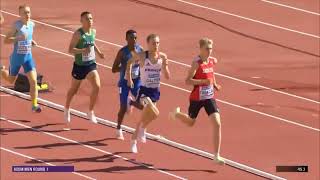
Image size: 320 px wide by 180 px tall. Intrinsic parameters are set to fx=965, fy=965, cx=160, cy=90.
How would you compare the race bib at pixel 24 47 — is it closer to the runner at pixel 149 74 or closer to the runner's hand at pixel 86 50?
the runner's hand at pixel 86 50

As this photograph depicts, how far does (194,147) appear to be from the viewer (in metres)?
19.8

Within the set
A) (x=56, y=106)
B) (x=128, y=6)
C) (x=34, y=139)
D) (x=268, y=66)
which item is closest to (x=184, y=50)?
(x=268, y=66)

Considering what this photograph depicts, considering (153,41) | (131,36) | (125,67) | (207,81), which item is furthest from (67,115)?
(207,81)

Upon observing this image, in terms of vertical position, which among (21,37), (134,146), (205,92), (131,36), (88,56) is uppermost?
(21,37)

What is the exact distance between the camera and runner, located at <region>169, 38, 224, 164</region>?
51.1 feet

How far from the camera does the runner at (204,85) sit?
614 inches

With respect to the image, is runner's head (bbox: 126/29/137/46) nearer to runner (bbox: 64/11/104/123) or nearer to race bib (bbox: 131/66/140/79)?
race bib (bbox: 131/66/140/79)

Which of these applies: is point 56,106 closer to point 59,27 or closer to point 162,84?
point 162,84

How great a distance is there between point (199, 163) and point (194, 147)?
1092mm

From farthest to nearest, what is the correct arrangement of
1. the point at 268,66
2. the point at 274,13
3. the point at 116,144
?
the point at 274,13 < the point at 268,66 < the point at 116,144

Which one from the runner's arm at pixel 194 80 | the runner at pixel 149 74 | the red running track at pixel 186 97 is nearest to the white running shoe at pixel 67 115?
the red running track at pixel 186 97

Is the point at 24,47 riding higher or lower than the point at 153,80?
higher

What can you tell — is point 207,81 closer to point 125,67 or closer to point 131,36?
point 131,36

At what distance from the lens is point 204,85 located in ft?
52.1
